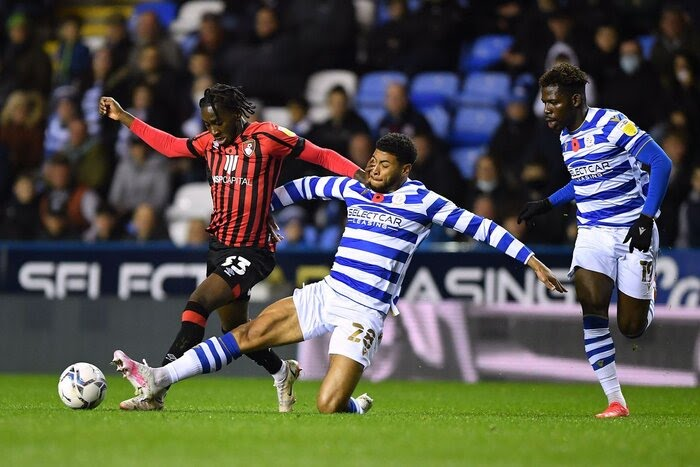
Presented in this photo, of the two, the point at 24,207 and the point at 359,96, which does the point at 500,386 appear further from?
the point at 24,207

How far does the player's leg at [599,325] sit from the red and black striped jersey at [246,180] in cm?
213

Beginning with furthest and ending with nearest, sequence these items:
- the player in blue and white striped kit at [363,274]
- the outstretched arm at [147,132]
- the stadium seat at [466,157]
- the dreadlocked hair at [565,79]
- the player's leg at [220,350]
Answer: the stadium seat at [466,157] → the outstretched arm at [147,132] → the dreadlocked hair at [565,79] → the player in blue and white striped kit at [363,274] → the player's leg at [220,350]

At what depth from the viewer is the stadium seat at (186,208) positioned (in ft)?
51.7

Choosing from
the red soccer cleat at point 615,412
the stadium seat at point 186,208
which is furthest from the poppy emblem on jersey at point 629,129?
the stadium seat at point 186,208

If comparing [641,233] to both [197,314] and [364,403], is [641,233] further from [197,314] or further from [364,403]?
[197,314]

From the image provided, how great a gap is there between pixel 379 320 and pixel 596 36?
780 centimetres

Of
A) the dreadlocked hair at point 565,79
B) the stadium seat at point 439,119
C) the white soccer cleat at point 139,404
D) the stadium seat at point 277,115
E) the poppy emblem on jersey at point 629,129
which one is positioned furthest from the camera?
the stadium seat at point 277,115

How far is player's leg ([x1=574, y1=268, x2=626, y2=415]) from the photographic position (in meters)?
9.00

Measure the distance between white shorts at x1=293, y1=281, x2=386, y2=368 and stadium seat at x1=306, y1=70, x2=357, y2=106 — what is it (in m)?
8.83

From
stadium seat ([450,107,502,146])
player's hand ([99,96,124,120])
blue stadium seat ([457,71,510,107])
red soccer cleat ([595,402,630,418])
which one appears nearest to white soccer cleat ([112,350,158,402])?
player's hand ([99,96,124,120])

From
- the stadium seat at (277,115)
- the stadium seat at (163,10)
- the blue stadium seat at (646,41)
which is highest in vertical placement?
the stadium seat at (163,10)

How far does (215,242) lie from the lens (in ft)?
29.4

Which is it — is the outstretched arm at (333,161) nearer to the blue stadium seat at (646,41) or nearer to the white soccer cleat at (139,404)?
the white soccer cleat at (139,404)

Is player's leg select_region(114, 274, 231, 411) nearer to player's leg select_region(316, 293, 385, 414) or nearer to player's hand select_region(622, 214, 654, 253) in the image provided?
player's leg select_region(316, 293, 385, 414)
